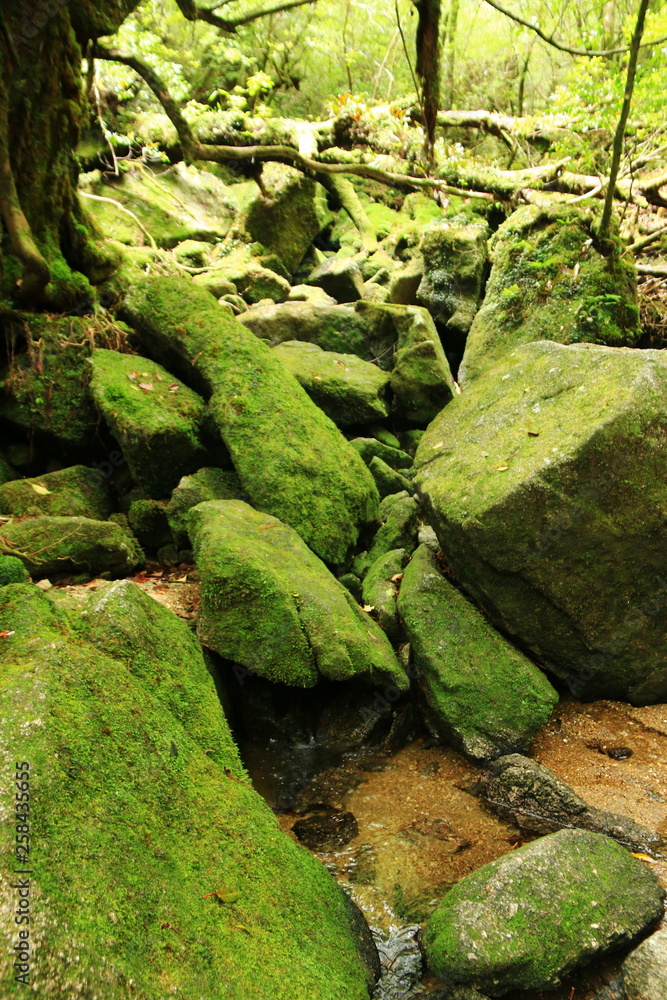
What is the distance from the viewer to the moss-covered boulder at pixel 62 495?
5.71m

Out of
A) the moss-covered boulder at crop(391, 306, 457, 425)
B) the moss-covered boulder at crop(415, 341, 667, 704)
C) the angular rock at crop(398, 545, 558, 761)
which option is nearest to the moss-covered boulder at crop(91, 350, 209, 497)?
the moss-covered boulder at crop(415, 341, 667, 704)

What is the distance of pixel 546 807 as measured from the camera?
13.5ft

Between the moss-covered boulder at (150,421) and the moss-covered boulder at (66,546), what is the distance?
1081 millimetres

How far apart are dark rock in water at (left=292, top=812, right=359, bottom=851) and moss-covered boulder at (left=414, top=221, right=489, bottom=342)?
783cm

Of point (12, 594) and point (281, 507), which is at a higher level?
point (12, 594)

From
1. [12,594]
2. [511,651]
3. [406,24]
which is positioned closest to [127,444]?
[12,594]

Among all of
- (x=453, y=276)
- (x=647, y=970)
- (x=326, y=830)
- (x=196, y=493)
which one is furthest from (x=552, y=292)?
(x=647, y=970)

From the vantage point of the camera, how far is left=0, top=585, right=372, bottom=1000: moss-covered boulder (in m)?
1.93

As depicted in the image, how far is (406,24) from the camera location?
1484cm

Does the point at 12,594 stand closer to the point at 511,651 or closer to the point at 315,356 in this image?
the point at 511,651

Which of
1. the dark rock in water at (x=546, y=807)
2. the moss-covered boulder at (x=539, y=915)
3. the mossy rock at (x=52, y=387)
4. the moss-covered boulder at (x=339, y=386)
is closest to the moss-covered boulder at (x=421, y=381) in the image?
the moss-covered boulder at (x=339, y=386)

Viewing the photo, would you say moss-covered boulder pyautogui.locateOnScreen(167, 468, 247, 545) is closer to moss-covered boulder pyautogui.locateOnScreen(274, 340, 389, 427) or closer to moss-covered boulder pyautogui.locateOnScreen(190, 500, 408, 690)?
moss-covered boulder pyautogui.locateOnScreen(190, 500, 408, 690)

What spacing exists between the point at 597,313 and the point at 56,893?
321 inches

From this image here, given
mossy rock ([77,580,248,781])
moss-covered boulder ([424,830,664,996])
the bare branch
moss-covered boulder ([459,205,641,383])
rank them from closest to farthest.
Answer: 1. moss-covered boulder ([424,830,664,996])
2. mossy rock ([77,580,248,781])
3. the bare branch
4. moss-covered boulder ([459,205,641,383])
